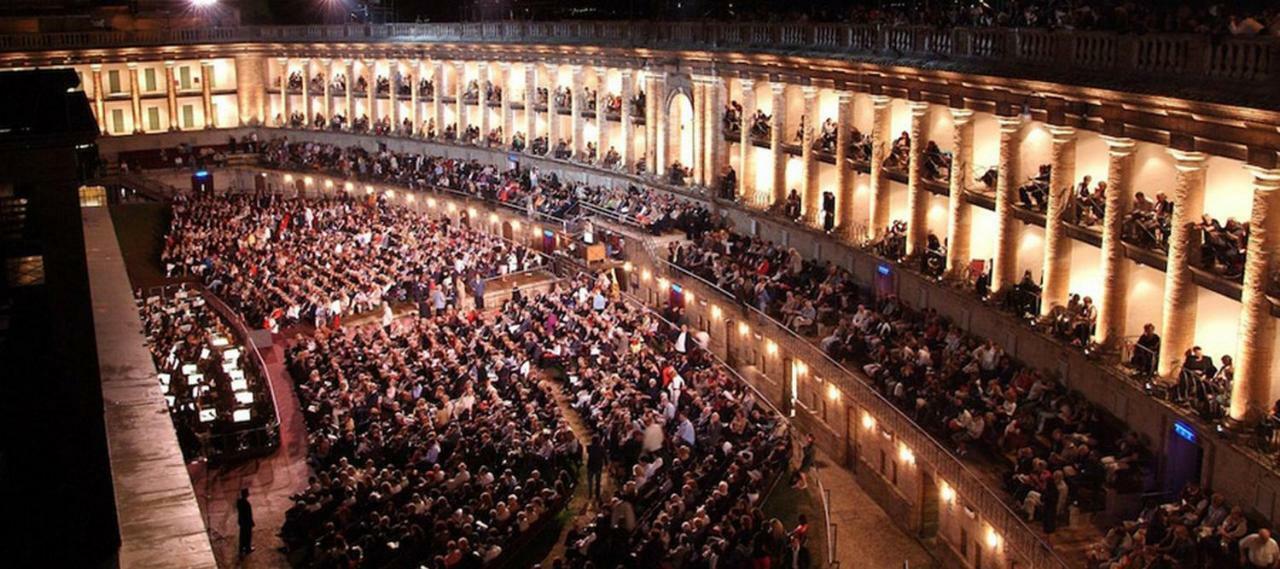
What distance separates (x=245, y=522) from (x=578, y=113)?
155ft

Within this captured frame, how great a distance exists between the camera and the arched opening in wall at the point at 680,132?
70.0 meters

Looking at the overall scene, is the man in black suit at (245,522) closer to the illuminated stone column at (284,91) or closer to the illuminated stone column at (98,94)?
the illuminated stone column at (98,94)

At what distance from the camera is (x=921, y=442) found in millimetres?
38000

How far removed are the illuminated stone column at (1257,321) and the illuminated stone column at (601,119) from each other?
49.4 meters

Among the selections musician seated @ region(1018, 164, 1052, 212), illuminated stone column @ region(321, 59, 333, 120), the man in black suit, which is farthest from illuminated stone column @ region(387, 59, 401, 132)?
the man in black suit

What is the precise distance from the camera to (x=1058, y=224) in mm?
40719

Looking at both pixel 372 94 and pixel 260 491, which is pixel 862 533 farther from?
pixel 372 94

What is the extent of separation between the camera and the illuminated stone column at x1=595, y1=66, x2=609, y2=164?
78.2 metres

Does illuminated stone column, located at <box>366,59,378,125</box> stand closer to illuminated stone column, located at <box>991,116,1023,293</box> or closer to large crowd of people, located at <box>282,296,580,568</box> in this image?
large crowd of people, located at <box>282,296,580,568</box>

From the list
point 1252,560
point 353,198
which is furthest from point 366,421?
point 353,198

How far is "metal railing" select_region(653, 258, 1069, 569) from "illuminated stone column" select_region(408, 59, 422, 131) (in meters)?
54.7

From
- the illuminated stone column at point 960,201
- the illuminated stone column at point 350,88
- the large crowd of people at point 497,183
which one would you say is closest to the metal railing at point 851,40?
the illuminated stone column at point 350,88

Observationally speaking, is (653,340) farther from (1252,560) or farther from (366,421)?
(1252,560)

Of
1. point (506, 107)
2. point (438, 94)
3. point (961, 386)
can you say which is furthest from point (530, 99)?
point (961, 386)
